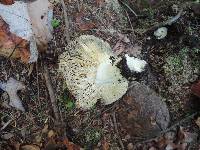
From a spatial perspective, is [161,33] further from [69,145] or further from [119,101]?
[69,145]

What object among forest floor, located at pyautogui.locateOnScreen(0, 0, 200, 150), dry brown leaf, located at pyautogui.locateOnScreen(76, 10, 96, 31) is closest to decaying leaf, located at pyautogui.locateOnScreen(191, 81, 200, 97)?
forest floor, located at pyautogui.locateOnScreen(0, 0, 200, 150)

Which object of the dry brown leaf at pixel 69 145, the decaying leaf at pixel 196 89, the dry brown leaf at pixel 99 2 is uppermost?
the dry brown leaf at pixel 99 2

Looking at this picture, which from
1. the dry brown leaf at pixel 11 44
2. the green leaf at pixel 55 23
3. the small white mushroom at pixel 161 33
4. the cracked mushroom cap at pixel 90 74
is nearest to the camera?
the dry brown leaf at pixel 11 44

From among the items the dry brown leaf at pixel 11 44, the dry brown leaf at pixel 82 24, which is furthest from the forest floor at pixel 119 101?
the dry brown leaf at pixel 11 44

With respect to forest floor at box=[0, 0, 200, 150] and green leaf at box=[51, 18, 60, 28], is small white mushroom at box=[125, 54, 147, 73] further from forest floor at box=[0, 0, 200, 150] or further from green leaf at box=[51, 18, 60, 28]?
green leaf at box=[51, 18, 60, 28]

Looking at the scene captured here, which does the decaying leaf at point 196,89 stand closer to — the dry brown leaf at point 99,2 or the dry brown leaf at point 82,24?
the dry brown leaf at point 82,24

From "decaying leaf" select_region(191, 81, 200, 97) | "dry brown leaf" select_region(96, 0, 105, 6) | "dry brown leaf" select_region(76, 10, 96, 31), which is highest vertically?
"dry brown leaf" select_region(96, 0, 105, 6)

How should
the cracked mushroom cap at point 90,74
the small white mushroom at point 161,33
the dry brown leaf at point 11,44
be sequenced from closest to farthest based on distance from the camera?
the dry brown leaf at point 11,44, the cracked mushroom cap at point 90,74, the small white mushroom at point 161,33
